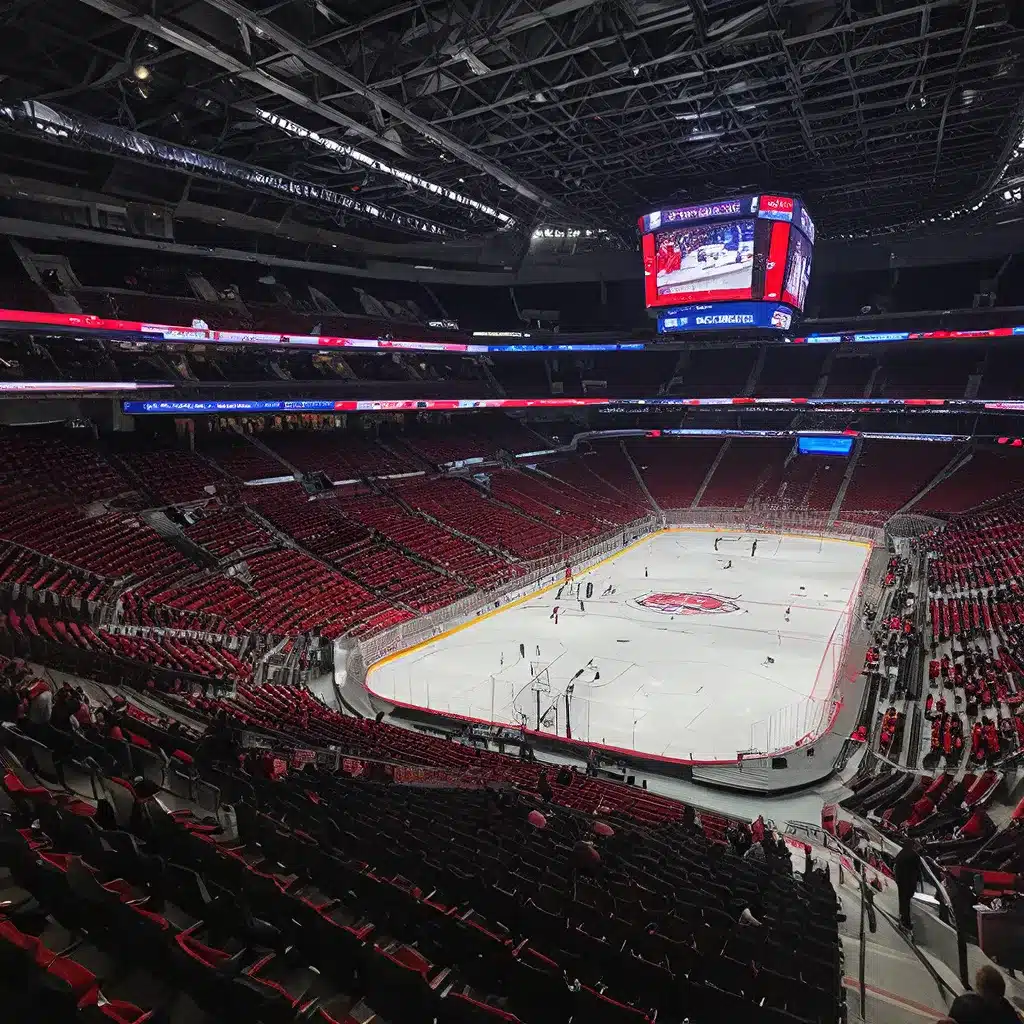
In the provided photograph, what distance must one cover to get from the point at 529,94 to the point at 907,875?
21.6 m

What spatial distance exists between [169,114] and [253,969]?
2501 centimetres

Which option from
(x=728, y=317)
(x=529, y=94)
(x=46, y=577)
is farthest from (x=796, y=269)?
(x=46, y=577)

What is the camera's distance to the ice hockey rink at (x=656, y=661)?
16.8m

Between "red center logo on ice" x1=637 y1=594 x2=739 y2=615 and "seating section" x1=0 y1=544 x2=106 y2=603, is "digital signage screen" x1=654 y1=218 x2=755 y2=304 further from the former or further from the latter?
"seating section" x1=0 y1=544 x2=106 y2=603

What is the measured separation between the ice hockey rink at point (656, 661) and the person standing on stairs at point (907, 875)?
811cm

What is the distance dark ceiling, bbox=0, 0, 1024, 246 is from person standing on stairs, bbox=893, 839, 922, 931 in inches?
696

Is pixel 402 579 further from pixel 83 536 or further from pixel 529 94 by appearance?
pixel 529 94

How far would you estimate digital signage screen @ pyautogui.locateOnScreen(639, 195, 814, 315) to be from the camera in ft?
95.6

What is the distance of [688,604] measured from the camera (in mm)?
27984

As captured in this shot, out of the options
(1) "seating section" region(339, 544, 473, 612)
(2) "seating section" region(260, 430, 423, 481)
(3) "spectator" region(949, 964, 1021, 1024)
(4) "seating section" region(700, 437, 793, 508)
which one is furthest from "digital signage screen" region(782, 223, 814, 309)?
(3) "spectator" region(949, 964, 1021, 1024)

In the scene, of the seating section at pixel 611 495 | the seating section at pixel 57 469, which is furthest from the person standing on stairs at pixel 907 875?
the seating section at pixel 611 495

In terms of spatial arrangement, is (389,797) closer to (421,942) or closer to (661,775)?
(421,942)

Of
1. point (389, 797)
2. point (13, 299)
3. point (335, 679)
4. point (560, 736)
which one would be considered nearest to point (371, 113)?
point (13, 299)

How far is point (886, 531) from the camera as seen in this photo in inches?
1540
